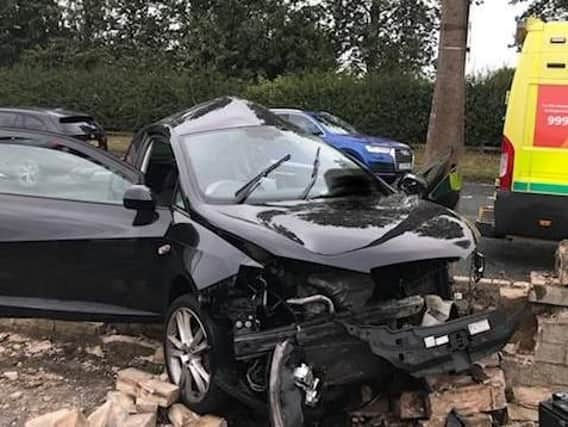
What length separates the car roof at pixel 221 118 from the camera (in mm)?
4910

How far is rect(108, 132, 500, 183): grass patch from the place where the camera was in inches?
686

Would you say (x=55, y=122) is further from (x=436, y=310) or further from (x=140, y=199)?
(x=436, y=310)

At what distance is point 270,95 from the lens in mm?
24609

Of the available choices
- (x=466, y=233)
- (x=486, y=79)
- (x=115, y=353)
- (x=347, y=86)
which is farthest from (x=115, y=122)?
(x=466, y=233)

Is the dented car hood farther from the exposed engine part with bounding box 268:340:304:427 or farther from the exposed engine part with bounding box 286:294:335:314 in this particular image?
the exposed engine part with bounding box 268:340:304:427

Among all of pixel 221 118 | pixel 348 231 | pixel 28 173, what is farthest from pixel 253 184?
pixel 28 173

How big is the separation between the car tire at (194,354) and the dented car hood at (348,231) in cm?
52

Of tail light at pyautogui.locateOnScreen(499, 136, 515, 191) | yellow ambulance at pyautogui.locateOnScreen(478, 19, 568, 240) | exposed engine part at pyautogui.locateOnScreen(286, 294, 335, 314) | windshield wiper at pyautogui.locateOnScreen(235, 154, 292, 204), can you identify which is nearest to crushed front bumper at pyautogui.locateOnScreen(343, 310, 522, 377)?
exposed engine part at pyautogui.locateOnScreen(286, 294, 335, 314)

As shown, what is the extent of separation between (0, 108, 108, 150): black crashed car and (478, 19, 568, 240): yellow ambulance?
9404 mm

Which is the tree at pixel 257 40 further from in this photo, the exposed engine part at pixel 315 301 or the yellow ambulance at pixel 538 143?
the exposed engine part at pixel 315 301

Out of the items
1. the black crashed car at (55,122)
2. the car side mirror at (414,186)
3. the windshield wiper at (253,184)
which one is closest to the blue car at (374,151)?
the black crashed car at (55,122)

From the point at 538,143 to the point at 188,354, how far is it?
13.6 ft

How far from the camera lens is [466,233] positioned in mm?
3877

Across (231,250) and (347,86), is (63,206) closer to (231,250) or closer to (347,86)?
(231,250)
